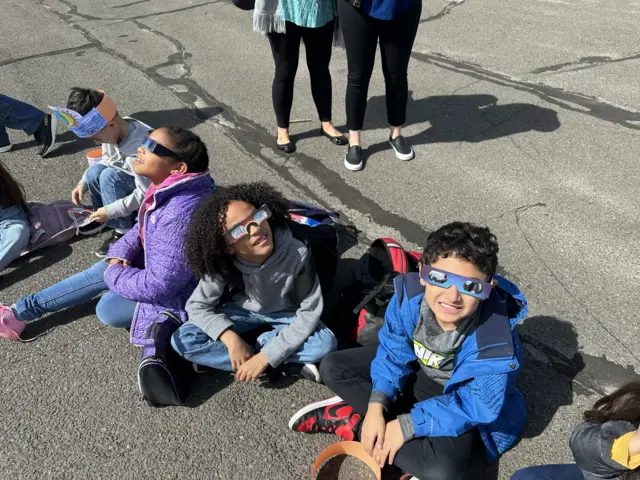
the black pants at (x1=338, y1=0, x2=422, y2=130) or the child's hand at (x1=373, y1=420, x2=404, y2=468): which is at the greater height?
the black pants at (x1=338, y1=0, x2=422, y2=130)

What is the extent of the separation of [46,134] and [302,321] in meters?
3.55

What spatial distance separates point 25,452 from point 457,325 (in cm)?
191

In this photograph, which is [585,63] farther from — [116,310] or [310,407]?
[116,310]

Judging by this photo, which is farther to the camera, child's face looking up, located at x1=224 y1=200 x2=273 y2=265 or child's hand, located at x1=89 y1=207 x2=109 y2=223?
child's hand, located at x1=89 y1=207 x2=109 y2=223

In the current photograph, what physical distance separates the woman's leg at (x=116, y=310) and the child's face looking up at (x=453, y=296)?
5.15 ft

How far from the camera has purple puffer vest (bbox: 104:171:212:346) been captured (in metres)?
2.36

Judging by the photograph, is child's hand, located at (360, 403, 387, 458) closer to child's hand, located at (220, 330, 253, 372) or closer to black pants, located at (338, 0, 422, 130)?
child's hand, located at (220, 330, 253, 372)

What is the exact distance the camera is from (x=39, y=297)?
8.98ft

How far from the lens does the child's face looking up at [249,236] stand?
2.13 metres

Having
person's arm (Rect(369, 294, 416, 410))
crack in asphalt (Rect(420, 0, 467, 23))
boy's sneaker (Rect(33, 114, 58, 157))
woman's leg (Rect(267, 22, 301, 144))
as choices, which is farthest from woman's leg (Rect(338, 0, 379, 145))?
crack in asphalt (Rect(420, 0, 467, 23))

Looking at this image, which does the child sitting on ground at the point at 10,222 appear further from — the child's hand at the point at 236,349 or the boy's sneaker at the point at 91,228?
the child's hand at the point at 236,349

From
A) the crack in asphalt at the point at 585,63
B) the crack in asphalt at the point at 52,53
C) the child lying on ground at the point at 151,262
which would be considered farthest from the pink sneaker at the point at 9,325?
the crack in asphalt at the point at 52,53

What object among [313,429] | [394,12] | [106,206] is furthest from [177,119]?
[313,429]

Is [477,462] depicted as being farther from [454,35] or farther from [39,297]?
[454,35]
